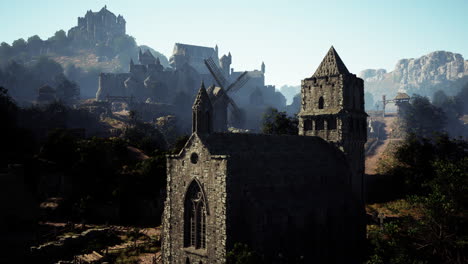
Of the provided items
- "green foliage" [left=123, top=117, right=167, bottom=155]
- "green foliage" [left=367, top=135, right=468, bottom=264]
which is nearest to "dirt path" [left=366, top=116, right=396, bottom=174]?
"green foliage" [left=367, top=135, right=468, bottom=264]

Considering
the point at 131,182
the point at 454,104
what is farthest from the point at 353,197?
the point at 454,104

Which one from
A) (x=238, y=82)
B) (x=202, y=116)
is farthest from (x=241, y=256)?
(x=238, y=82)

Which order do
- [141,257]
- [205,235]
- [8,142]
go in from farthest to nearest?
[8,142]
[141,257]
[205,235]

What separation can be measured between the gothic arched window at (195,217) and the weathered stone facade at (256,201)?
9 centimetres

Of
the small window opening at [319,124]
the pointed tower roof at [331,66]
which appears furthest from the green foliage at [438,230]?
the pointed tower roof at [331,66]

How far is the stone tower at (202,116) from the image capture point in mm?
33906

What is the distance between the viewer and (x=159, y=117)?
476 feet

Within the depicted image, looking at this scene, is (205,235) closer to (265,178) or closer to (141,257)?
(265,178)

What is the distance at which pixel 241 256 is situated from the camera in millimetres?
28344

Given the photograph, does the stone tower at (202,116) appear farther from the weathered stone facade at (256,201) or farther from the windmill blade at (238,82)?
the windmill blade at (238,82)

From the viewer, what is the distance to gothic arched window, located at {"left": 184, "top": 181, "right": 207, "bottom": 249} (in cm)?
3372

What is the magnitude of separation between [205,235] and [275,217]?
6571 mm

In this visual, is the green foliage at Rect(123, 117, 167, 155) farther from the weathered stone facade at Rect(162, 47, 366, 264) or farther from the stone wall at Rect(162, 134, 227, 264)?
the weathered stone facade at Rect(162, 47, 366, 264)

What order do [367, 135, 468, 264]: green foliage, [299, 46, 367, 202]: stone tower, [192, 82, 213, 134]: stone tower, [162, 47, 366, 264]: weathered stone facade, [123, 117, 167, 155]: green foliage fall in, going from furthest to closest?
[123, 117, 167, 155]: green foliage
[299, 46, 367, 202]: stone tower
[192, 82, 213, 134]: stone tower
[162, 47, 366, 264]: weathered stone facade
[367, 135, 468, 264]: green foliage
